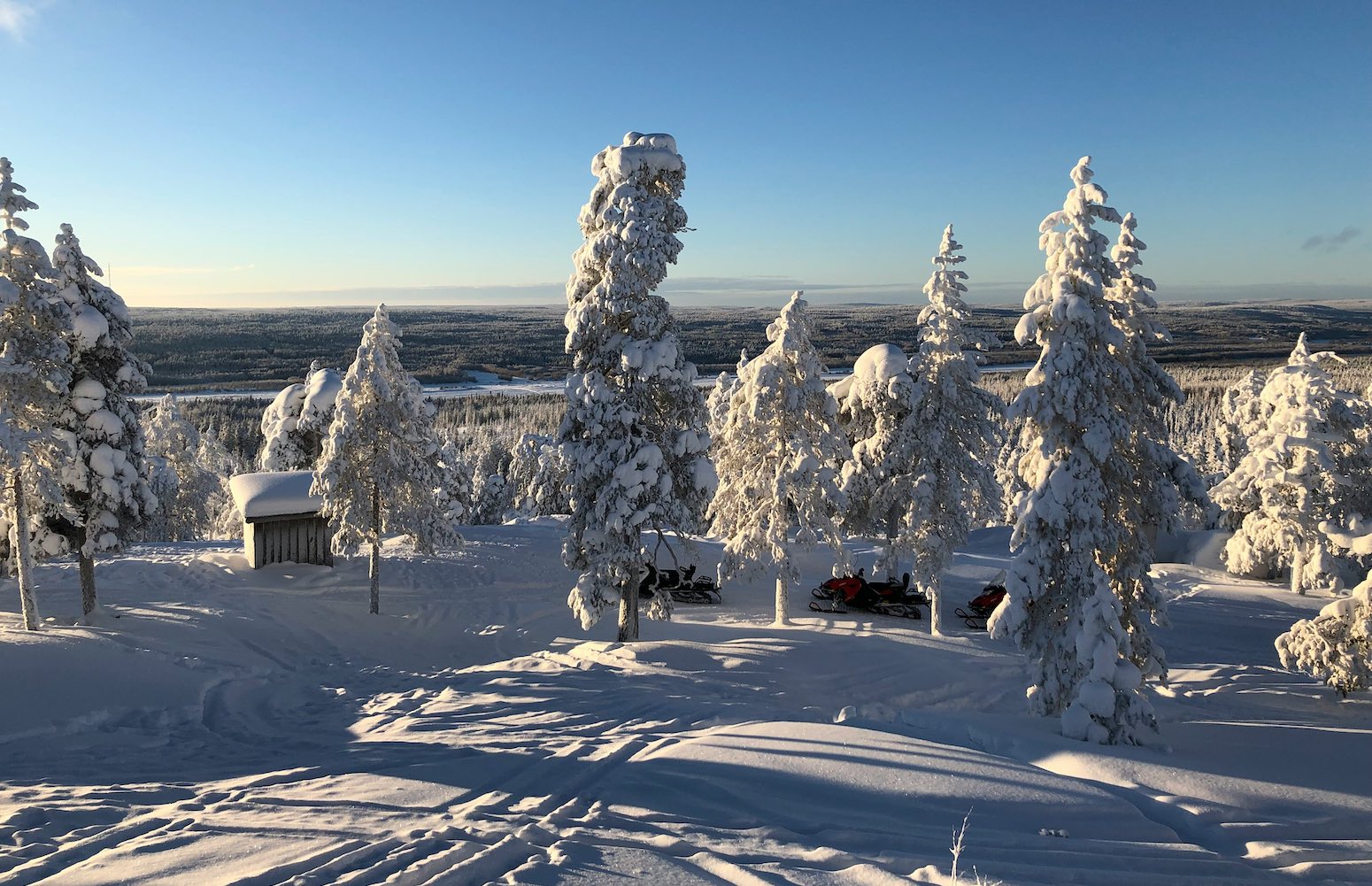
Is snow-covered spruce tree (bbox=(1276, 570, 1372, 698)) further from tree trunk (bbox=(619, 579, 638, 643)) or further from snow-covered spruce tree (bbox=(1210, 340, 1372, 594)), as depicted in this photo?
tree trunk (bbox=(619, 579, 638, 643))

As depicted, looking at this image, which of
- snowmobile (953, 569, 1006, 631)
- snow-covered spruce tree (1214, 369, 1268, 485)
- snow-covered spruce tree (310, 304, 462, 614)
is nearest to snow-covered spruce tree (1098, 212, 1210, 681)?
snowmobile (953, 569, 1006, 631)

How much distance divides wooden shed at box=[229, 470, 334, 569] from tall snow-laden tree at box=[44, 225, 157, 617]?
7.43 m

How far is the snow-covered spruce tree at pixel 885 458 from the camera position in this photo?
23.6 meters

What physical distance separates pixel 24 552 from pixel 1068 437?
80.0 feet

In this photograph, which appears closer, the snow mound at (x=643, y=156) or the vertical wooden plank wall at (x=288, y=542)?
the snow mound at (x=643, y=156)

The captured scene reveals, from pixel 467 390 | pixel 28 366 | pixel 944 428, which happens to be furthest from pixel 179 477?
pixel 467 390

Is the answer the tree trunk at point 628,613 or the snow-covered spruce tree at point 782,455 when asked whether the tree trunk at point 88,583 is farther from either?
the snow-covered spruce tree at point 782,455

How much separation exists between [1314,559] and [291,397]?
4484cm

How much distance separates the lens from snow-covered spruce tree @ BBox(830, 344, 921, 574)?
23.6 metres

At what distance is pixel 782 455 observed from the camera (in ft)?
78.5

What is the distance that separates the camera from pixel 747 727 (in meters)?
12.9

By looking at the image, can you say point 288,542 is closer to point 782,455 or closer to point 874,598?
point 782,455

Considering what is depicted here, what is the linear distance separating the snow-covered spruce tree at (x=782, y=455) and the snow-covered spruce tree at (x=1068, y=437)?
8.59 meters

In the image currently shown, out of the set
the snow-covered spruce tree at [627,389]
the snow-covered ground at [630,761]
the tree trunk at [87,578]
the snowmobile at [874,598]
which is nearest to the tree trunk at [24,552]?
the snow-covered ground at [630,761]
